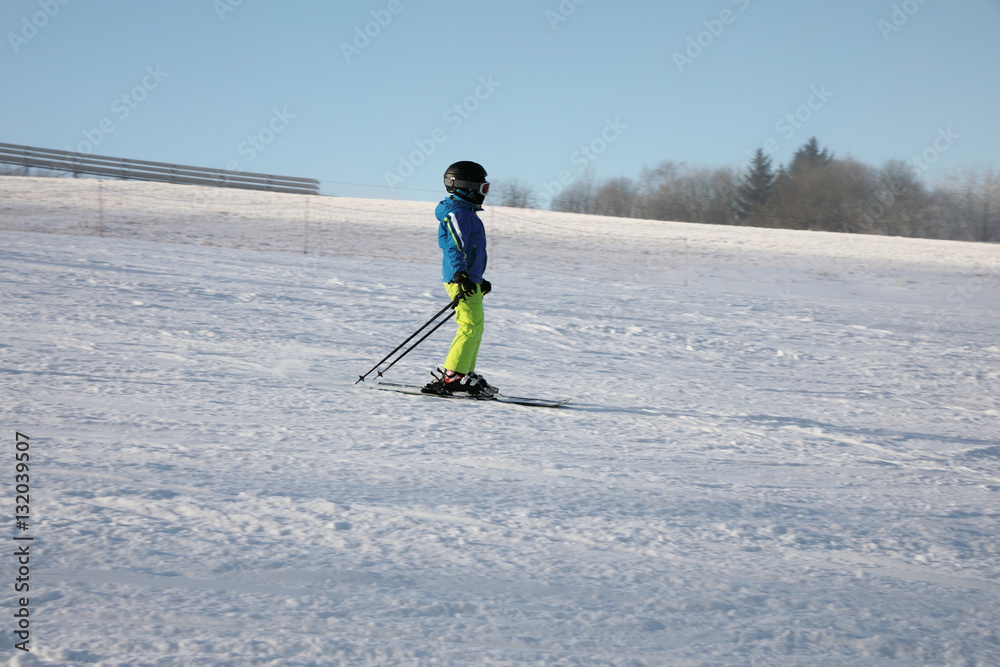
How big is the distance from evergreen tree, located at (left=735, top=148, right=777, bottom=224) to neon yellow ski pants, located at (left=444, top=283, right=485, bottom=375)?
54.8 m

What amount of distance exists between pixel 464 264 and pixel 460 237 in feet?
0.70

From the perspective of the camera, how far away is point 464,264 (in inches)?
221

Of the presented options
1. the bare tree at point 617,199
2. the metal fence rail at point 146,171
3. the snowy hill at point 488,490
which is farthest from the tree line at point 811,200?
the snowy hill at point 488,490

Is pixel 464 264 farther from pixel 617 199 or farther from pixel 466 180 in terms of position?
pixel 617 199

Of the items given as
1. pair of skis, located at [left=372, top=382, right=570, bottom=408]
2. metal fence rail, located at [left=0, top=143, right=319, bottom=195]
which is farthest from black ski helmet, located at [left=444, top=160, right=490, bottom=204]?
metal fence rail, located at [left=0, top=143, right=319, bottom=195]

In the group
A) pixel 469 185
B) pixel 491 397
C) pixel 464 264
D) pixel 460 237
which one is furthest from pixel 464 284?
pixel 491 397

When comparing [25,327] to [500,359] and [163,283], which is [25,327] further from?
[500,359]

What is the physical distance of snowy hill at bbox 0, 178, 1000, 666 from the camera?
2.26 meters

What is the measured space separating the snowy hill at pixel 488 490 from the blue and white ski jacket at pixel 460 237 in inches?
42.4

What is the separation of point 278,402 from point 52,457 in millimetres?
1574

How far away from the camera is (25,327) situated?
6750mm

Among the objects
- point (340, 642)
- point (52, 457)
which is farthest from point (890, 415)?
point (52, 457)

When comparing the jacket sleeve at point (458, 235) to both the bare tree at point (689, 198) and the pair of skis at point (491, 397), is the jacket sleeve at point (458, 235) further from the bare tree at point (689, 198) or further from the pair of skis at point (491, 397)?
the bare tree at point (689, 198)

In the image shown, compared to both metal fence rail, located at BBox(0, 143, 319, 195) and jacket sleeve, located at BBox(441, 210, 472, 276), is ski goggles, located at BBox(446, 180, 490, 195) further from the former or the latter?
metal fence rail, located at BBox(0, 143, 319, 195)
